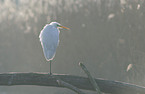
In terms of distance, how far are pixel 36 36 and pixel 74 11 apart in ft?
4.68

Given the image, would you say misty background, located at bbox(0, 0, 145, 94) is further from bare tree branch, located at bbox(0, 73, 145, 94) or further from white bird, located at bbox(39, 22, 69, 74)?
bare tree branch, located at bbox(0, 73, 145, 94)

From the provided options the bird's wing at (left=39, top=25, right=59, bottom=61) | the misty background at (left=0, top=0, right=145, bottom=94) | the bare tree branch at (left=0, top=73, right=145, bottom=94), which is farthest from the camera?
the misty background at (left=0, top=0, right=145, bottom=94)

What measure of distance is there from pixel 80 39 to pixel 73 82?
3.74 metres

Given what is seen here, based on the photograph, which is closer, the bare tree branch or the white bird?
the bare tree branch

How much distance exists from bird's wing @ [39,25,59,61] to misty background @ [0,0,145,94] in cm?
151

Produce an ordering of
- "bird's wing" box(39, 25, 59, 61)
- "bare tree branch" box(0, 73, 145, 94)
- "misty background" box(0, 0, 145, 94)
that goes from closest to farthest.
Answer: "bare tree branch" box(0, 73, 145, 94) → "bird's wing" box(39, 25, 59, 61) → "misty background" box(0, 0, 145, 94)

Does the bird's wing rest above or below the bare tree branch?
above

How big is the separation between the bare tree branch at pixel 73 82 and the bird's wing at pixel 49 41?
76 centimetres

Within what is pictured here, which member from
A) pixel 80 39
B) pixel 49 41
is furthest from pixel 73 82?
pixel 80 39

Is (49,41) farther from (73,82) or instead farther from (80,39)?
(80,39)

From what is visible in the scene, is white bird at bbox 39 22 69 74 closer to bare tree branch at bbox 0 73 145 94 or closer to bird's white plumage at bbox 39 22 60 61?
bird's white plumage at bbox 39 22 60 61

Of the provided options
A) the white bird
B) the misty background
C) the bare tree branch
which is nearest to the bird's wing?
the white bird

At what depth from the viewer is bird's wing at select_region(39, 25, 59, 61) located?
138 inches

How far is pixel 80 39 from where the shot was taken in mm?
6336
